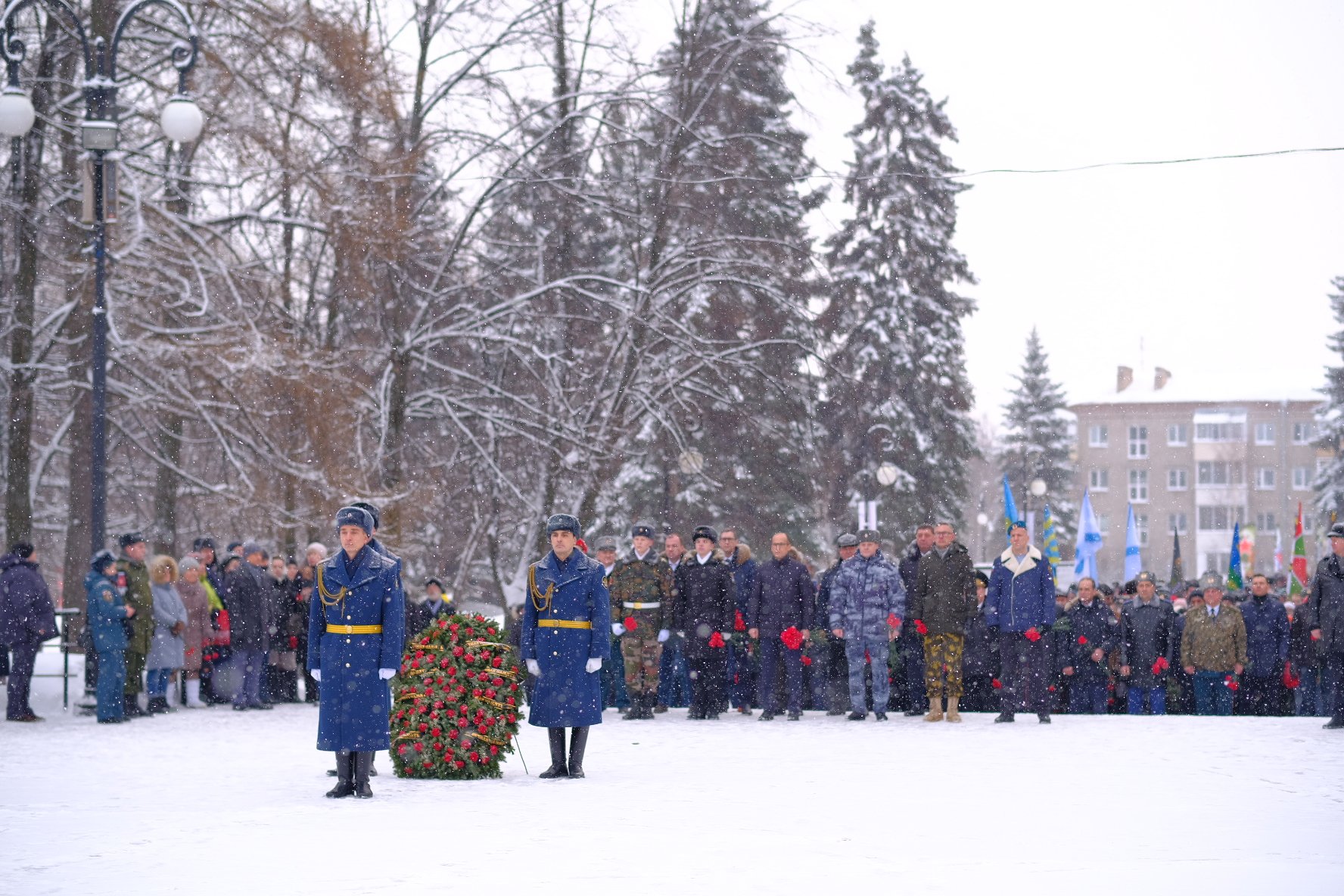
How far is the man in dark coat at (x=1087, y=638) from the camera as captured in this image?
1956 cm

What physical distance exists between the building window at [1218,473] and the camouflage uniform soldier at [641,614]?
93772mm

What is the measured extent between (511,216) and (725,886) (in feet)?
76.5

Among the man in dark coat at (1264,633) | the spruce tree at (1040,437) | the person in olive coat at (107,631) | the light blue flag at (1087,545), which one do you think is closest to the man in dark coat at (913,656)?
the man in dark coat at (1264,633)

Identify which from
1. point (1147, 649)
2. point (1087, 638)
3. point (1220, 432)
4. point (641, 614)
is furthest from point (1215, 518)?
point (641, 614)

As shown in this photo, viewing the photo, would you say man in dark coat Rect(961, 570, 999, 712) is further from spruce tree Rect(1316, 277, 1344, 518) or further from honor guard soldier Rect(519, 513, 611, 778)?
spruce tree Rect(1316, 277, 1344, 518)

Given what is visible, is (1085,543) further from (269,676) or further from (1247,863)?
(1247,863)

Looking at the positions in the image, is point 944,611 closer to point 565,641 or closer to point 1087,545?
point 565,641

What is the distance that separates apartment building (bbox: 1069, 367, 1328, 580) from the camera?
105 m

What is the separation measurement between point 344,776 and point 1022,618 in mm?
8559

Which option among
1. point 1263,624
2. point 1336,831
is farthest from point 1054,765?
point 1263,624

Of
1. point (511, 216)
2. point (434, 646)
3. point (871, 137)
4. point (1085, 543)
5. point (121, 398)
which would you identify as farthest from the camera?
point (871, 137)

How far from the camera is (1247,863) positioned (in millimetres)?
8328

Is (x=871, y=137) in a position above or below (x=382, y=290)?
above

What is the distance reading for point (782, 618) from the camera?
18109 mm
